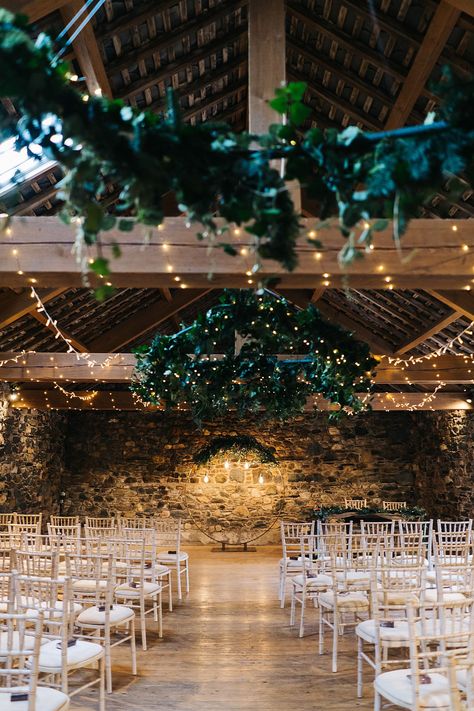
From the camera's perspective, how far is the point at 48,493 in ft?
44.4

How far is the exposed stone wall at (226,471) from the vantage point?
46.8 ft

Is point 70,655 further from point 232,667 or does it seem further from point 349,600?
point 349,600

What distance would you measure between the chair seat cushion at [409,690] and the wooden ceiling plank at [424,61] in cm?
441

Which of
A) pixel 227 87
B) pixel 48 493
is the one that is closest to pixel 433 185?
pixel 227 87

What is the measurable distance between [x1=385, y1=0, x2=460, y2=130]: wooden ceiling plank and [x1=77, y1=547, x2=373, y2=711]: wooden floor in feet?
16.2

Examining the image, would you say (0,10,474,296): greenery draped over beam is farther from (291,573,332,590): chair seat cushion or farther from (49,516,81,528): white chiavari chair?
(49,516,81,528): white chiavari chair

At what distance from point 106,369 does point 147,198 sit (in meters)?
7.80

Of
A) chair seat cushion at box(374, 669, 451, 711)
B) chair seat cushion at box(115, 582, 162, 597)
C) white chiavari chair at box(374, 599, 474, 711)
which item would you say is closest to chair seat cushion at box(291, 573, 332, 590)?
chair seat cushion at box(115, 582, 162, 597)

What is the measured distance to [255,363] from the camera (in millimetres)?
6648

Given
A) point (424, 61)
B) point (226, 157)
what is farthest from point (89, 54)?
point (226, 157)

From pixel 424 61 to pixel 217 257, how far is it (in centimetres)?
252

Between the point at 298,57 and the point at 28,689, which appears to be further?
the point at 298,57

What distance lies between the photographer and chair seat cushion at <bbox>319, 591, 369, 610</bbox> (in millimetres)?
5502

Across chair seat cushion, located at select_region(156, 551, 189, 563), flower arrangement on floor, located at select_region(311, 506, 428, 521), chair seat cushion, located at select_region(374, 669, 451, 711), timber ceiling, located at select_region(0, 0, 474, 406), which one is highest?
timber ceiling, located at select_region(0, 0, 474, 406)
